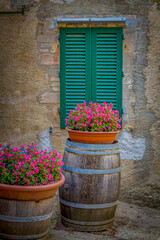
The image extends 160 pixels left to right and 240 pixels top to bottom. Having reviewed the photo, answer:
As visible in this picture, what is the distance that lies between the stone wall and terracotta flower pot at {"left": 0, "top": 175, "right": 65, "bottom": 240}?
1.99 m

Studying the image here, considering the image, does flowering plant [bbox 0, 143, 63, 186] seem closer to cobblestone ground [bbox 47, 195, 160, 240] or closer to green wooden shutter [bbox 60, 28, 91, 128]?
cobblestone ground [bbox 47, 195, 160, 240]

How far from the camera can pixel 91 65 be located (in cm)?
442

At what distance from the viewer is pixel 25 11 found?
4.50m

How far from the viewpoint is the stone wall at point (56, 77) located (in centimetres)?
441

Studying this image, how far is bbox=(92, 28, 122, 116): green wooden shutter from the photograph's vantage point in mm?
4402

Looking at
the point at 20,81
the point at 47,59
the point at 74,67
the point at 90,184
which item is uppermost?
the point at 47,59

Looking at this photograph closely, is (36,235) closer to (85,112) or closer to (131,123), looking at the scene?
(85,112)

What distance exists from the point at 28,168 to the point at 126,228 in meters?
1.62

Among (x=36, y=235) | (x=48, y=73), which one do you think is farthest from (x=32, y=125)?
(x=36, y=235)

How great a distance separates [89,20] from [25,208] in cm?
290

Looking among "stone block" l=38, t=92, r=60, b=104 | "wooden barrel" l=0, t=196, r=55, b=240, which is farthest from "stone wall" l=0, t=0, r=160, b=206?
"wooden barrel" l=0, t=196, r=55, b=240

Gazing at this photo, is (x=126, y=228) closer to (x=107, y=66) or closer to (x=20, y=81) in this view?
(x=107, y=66)

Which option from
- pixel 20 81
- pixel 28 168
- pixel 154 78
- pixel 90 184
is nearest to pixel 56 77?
pixel 20 81

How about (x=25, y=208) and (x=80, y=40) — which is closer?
(x=25, y=208)
